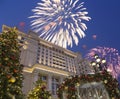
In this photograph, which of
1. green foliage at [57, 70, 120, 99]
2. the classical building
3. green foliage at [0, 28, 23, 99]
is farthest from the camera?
the classical building

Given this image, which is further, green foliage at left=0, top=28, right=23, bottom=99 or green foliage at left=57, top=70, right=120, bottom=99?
green foliage at left=57, top=70, right=120, bottom=99

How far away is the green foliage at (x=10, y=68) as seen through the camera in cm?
882

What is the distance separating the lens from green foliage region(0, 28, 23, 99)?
347 inches

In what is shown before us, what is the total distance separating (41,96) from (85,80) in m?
4.80

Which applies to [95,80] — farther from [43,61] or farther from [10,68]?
[43,61]

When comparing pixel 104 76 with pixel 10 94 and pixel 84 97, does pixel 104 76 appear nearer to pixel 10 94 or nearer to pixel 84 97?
pixel 84 97

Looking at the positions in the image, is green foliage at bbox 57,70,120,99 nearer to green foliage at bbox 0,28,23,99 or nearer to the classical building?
green foliage at bbox 0,28,23,99

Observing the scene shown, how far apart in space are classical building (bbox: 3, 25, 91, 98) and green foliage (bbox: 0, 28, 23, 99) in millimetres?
24556

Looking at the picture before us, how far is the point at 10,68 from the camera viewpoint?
9.91 meters

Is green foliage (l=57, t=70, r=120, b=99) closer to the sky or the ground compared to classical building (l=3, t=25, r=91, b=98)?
closer to the ground

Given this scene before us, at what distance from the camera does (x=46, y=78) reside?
39438mm

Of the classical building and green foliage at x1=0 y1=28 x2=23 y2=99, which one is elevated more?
the classical building

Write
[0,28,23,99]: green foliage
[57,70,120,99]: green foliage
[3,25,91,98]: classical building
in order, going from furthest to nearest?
[3,25,91,98]: classical building
[57,70,120,99]: green foliage
[0,28,23,99]: green foliage

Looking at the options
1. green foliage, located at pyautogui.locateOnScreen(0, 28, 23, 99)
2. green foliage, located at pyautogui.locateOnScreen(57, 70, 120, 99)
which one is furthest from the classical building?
green foliage, located at pyautogui.locateOnScreen(0, 28, 23, 99)
